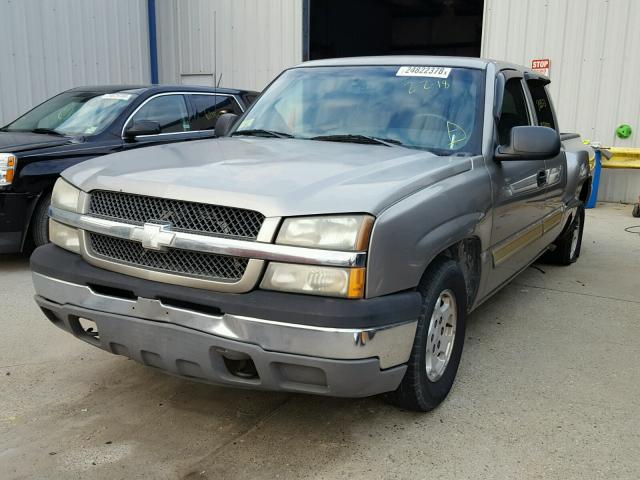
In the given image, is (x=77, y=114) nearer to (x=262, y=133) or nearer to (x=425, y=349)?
(x=262, y=133)

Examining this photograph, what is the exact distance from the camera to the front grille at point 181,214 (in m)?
2.47

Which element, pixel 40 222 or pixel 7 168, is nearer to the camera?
pixel 7 168

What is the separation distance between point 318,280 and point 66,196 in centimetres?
146

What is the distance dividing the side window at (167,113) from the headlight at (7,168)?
1.39 metres

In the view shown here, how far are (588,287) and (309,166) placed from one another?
371 cm

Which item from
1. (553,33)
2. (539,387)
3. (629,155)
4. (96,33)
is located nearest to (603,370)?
(539,387)

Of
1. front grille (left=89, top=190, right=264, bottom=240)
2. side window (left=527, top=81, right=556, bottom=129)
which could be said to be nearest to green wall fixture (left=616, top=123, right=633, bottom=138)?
side window (left=527, top=81, right=556, bottom=129)

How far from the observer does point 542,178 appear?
14.4ft

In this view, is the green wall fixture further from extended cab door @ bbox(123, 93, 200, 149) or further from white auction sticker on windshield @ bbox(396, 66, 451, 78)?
white auction sticker on windshield @ bbox(396, 66, 451, 78)

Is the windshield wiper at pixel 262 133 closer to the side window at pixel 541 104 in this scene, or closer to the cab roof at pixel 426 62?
the cab roof at pixel 426 62

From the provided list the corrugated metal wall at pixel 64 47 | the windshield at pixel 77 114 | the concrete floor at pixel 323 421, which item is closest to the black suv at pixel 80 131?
the windshield at pixel 77 114

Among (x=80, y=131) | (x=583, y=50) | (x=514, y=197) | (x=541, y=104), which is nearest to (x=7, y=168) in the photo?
(x=80, y=131)

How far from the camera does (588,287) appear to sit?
18.1ft

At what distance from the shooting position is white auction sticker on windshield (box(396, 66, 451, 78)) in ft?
12.3
